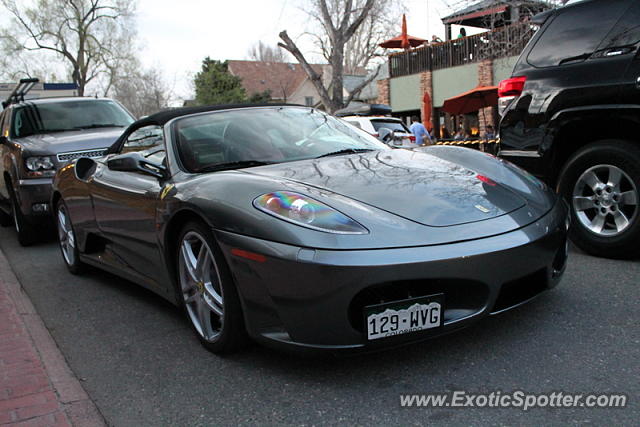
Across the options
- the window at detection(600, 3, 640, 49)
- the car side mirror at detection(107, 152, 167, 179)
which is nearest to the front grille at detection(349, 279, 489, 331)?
the car side mirror at detection(107, 152, 167, 179)

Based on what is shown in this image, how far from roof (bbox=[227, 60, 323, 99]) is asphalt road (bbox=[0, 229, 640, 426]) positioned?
60.2m

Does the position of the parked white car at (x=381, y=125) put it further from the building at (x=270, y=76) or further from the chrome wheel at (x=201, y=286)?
the building at (x=270, y=76)

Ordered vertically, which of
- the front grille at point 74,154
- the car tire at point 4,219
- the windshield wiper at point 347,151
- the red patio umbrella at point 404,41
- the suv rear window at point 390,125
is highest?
the red patio umbrella at point 404,41

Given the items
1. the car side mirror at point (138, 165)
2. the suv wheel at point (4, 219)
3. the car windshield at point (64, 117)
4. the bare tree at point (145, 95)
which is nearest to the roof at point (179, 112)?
the car side mirror at point (138, 165)

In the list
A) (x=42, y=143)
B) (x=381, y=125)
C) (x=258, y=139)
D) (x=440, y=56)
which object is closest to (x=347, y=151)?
(x=258, y=139)

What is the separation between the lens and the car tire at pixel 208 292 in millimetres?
2818

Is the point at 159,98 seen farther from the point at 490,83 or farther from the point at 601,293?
the point at 601,293

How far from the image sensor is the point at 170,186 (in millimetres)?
3336

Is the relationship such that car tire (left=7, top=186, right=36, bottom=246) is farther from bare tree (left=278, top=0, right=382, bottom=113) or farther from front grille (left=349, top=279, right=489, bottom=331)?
bare tree (left=278, top=0, right=382, bottom=113)

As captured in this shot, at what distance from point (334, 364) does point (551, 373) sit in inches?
37.6

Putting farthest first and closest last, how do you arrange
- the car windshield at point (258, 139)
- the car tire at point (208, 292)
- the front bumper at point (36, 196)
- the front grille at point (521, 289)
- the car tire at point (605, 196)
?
the front bumper at point (36, 196), the car tire at point (605, 196), the car windshield at point (258, 139), the car tire at point (208, 292), the front grille at point (521, 289)

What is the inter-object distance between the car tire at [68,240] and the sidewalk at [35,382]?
42.9 inches

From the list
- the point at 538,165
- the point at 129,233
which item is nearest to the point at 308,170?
the point at 129,233

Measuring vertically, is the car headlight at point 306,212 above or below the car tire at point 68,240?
above
